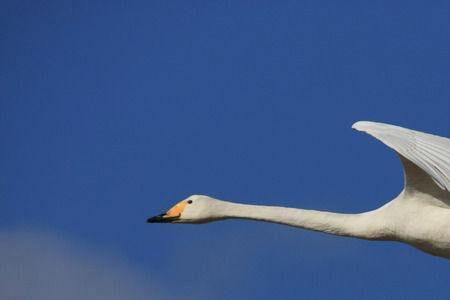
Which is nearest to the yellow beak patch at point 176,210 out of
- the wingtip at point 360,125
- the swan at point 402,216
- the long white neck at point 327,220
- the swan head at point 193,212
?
the swan head at point 193,212

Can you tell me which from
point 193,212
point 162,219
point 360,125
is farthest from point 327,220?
point 162,219

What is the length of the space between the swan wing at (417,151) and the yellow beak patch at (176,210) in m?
3.11

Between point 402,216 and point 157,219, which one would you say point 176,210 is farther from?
point 402,216

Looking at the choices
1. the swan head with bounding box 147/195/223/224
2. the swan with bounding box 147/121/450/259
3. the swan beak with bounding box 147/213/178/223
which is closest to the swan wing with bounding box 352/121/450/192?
the swan with bounding box 147/121/450/259

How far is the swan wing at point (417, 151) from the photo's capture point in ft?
71.0

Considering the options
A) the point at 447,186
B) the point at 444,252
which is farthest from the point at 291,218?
the point at 447,186

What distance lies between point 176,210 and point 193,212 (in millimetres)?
401

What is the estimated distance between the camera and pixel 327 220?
24719 mm

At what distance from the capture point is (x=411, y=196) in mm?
24469

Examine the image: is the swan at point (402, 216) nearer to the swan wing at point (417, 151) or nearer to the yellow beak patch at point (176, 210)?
the swan wing at point (417, 151)

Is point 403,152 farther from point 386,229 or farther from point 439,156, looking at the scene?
point 386,229

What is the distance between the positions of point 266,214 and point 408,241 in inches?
79.7

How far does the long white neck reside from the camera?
2459cm

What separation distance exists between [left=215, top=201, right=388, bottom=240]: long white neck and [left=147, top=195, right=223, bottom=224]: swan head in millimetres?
770
